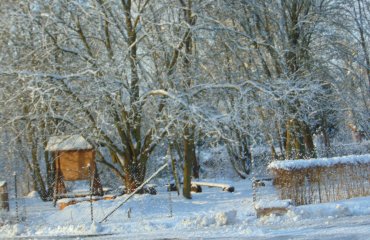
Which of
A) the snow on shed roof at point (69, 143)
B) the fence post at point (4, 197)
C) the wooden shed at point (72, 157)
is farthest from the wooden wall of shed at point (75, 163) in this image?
the fence post at point (4, 197)

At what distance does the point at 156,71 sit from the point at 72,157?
4493 mm

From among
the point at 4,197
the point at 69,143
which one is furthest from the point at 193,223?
the point at 69,143

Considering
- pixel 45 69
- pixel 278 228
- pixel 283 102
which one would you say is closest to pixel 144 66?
pixel 45 69

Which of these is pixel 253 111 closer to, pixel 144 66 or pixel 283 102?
pixel 283 102

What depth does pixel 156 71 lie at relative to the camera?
67.7ft

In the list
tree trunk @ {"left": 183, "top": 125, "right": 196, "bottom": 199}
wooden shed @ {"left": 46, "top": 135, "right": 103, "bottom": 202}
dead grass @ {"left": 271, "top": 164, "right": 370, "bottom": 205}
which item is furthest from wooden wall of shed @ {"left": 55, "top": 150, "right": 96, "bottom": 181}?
dead grass @ {"left": 271, "top": 164, "right": 370, "bottom": 205}

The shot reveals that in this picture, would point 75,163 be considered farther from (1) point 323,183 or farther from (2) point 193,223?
(1) point 323,183

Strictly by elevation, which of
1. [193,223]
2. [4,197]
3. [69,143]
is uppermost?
[69,143]

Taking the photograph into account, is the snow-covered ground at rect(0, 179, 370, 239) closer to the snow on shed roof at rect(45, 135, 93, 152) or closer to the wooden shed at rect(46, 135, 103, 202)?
the wooden shed at rect(46, 135, 103, 202)

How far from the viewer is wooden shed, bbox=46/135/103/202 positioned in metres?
20.0

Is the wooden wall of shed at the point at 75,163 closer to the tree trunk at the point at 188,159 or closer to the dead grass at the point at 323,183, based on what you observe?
the tree trunk at the point at 188,159

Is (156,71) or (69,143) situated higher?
(156,71)

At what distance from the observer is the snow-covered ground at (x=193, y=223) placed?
11.8 m

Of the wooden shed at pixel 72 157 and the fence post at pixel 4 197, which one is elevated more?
the wooden shed at pixel 72 157
